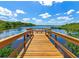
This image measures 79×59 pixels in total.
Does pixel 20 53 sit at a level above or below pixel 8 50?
above

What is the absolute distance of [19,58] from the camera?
3.37m

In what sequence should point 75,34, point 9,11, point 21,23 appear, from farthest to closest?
1. point 9,11
2. point 21,23
3. point 75,34

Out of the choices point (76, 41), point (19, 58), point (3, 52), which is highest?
point (76, 41)

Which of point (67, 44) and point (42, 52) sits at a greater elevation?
point (42, 52)

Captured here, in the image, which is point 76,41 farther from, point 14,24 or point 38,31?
point 14,24

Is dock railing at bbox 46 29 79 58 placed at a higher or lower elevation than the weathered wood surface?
higher

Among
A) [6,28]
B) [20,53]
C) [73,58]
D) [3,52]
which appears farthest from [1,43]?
[6,28]

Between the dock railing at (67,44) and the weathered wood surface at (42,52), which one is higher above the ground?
the dock railing at (67,44)

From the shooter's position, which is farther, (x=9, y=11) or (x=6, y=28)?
(x=9, y=11)

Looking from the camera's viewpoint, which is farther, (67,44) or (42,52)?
(67,44)

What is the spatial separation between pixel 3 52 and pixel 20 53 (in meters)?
3.10

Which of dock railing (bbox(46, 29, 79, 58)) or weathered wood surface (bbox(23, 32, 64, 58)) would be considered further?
weathered wood surface (bbox(23, 32, 64, 58))

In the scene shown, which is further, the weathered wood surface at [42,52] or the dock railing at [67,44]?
the weathered wood surface at [42,52]

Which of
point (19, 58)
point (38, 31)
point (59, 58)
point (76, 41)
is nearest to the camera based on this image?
point (76, 41)
